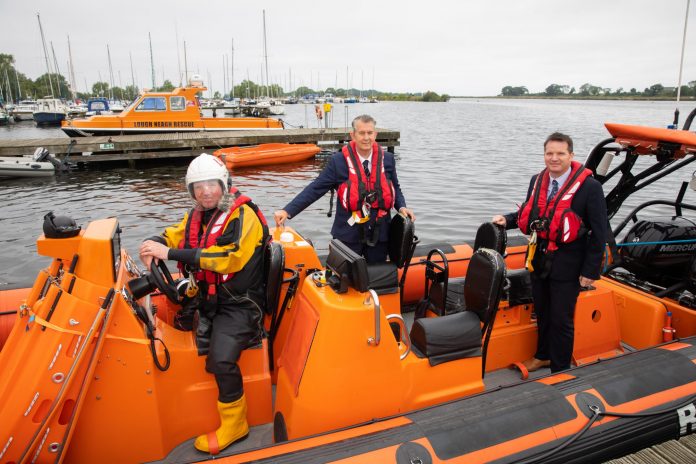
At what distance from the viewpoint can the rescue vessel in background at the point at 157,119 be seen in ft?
52.5

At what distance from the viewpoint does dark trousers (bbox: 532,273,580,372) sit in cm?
290

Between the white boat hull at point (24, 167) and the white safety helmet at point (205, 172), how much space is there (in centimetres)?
1285

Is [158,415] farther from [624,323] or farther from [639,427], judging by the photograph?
[624,323]

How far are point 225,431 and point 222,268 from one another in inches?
32.2

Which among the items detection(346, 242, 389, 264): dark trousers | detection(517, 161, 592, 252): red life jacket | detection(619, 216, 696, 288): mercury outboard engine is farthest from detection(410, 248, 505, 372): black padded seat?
detection(619, 216, 696, 288): mercury outboard engine

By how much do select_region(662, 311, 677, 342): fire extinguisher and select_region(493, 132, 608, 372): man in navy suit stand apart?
0.84 m

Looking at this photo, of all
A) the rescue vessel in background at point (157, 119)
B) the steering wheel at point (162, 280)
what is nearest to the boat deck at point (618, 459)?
the steering wheel at point (162, 280)

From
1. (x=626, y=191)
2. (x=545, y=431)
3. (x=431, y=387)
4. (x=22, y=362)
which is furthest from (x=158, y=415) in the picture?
(x=626, y=191)

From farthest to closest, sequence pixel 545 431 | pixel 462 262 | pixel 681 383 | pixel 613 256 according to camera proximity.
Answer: pixel 462 262 < pixel 613 256 < pixel 681 383 < pixel 545 431

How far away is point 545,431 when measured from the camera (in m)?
2.17

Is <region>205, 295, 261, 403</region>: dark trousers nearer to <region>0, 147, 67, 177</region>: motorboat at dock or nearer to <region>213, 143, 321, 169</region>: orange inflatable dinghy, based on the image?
<region>213, 143, 321, 169</region>: orange inflatable dinghy

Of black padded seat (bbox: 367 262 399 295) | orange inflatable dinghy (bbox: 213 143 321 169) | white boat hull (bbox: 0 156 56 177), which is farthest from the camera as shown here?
orange inflatable dinghy (bbox: 213 143 321 169)

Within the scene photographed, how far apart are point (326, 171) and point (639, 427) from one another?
2.40 metres

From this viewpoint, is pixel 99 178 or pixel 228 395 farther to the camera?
pixel 99 178
